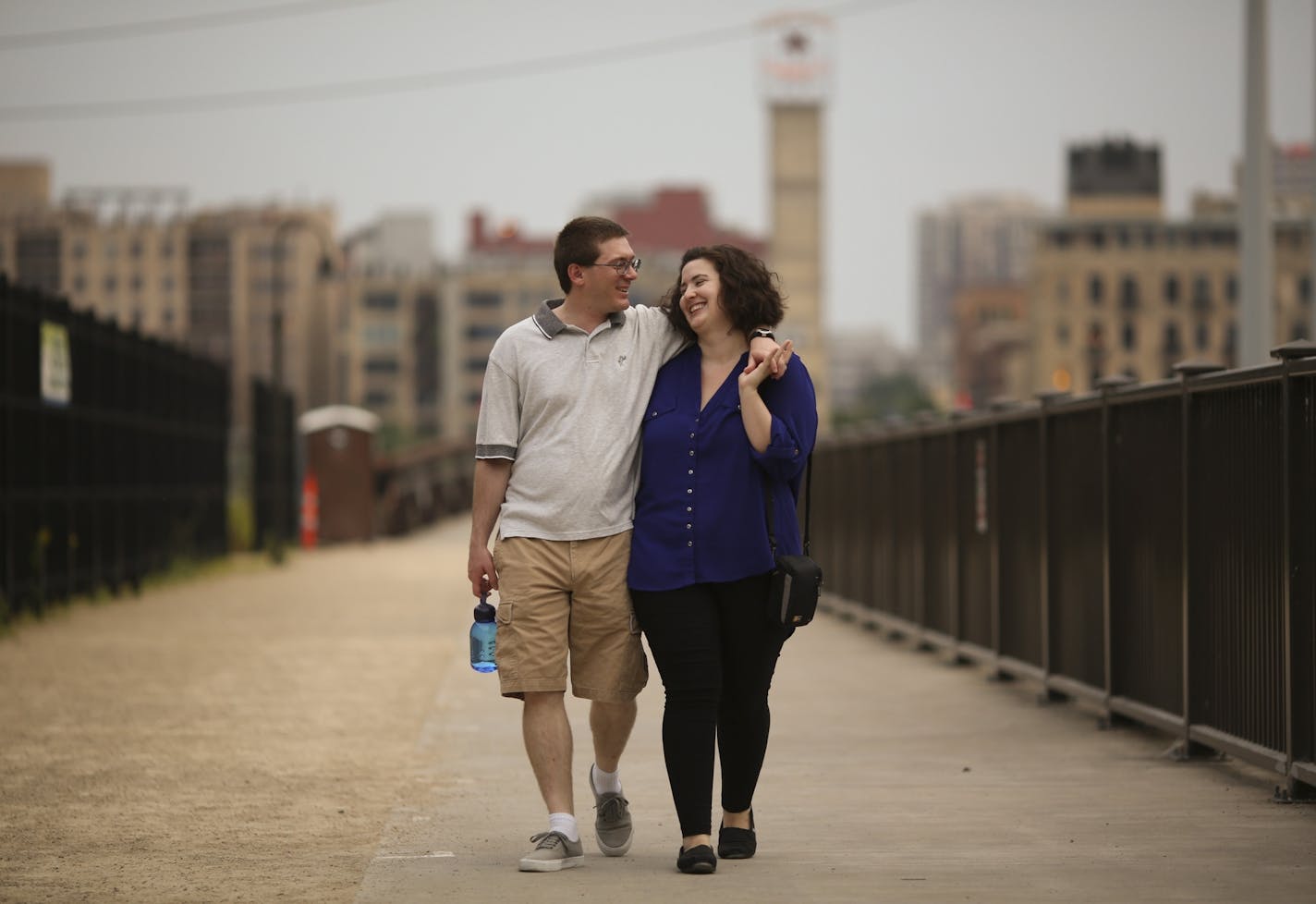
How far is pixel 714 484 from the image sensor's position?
252 inches

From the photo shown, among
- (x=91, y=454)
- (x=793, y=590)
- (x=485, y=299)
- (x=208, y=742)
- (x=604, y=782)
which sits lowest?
(x=208, y=742)

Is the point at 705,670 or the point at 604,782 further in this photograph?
the point at 604,782

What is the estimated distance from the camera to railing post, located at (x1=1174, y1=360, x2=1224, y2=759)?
8766 millimetres

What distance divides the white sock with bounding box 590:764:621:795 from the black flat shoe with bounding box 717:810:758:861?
1.16 feet

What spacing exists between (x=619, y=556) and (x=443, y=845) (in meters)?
1.22

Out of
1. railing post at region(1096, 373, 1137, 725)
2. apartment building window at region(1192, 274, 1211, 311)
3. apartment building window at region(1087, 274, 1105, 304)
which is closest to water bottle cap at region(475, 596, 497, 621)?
railing post at region(1096, 373, 1137, 725)

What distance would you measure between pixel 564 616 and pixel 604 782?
0.60 metres

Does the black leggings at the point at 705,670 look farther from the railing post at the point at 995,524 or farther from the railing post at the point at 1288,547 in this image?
the railing post at the point at 995,524

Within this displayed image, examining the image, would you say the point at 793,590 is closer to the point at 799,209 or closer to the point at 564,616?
the point at 564,616

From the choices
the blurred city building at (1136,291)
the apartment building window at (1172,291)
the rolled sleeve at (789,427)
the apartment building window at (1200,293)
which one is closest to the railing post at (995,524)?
the rolled sleeve at (789,427)

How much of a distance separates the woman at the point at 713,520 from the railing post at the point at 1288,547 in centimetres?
201

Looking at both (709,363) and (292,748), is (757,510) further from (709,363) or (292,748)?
(292,748)

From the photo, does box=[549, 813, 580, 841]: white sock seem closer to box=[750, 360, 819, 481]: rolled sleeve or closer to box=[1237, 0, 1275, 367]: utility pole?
box=[750, 360, 819, 481]: rolled sleeve

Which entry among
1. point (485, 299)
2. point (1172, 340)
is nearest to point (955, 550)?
point (1172, 340)
